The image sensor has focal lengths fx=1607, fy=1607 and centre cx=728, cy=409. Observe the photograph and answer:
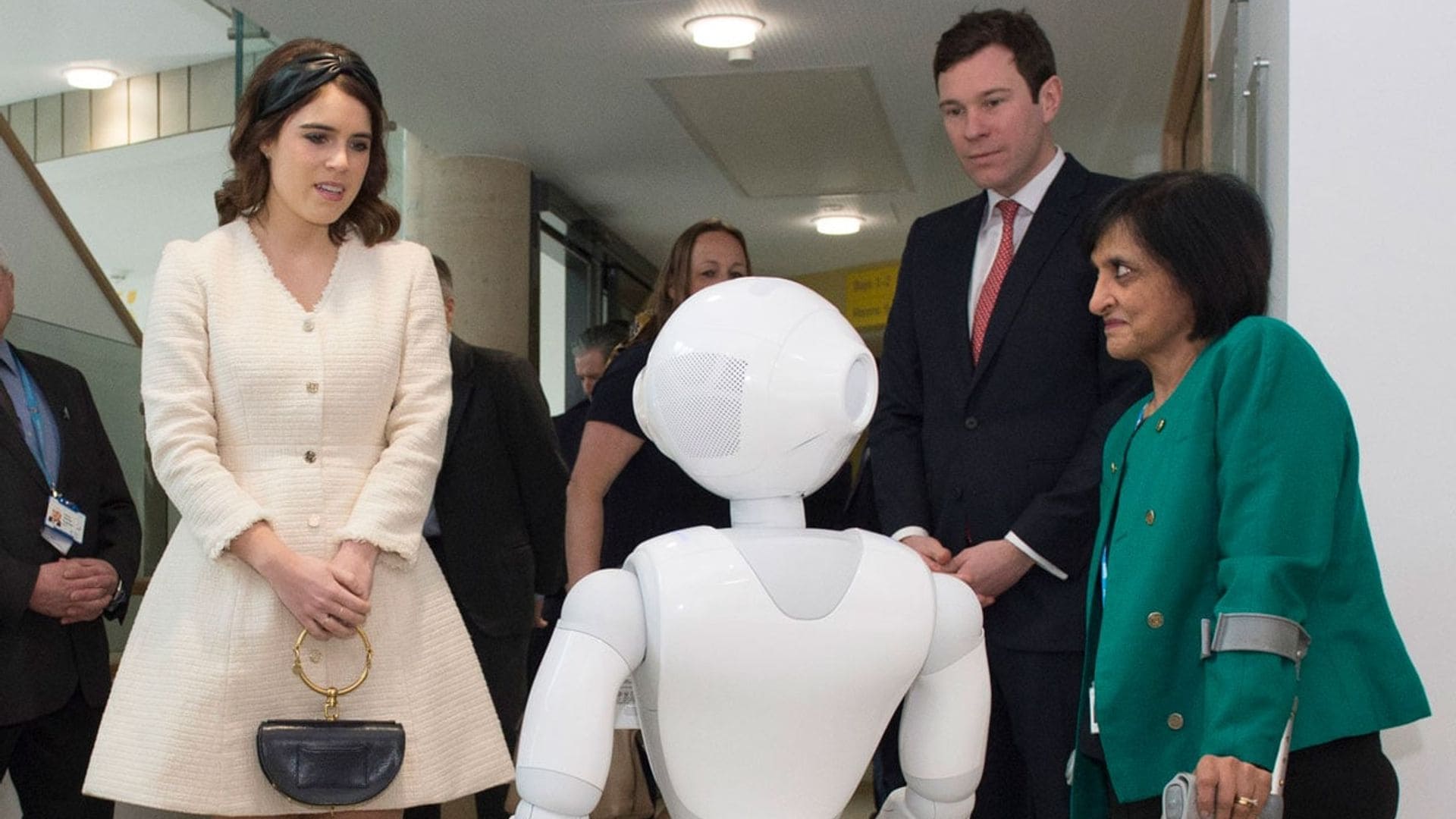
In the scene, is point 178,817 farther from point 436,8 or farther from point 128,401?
point 436,8

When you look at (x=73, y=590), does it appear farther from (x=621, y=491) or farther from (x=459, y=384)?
(x=621, y=491)

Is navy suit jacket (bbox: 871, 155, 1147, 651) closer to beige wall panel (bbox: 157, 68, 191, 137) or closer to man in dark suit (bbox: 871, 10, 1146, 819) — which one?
man in dark suit (bbox: 871, 10, 1146, 819)

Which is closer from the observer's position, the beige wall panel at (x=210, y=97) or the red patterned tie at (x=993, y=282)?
the red patterned tie at (x=993, y=282)

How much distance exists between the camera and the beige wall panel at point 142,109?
5.17 metres

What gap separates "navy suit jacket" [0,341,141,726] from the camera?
10.6 feet

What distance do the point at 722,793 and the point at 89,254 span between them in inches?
143

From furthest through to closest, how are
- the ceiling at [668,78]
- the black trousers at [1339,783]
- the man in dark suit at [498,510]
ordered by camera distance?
the ceiling at [668,78]
the man in dark suit at [498,510]
the black trousers at [1339,783]

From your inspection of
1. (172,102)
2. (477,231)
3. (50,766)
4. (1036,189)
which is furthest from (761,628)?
(477,231)

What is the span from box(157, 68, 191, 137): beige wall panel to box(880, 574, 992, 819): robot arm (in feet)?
13.4

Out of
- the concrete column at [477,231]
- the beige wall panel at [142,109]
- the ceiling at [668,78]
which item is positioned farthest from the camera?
the concrete column at [477,231]

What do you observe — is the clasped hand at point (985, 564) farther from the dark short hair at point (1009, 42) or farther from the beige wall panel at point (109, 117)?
the beige wall panel at point (109, 117)

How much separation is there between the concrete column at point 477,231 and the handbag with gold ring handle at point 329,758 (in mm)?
5606

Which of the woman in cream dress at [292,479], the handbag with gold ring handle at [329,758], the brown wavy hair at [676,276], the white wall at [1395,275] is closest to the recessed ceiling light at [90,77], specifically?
the brown wavy hair at [676,276]

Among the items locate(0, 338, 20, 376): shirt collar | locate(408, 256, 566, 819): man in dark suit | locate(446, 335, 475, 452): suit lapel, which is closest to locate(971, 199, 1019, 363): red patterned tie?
locate(408, 256, 566, 819): man in dark suit
